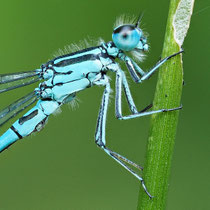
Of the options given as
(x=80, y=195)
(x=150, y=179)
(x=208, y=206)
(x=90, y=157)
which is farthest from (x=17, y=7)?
(x=150, y=179)

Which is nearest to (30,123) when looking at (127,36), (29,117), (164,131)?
(29,117)

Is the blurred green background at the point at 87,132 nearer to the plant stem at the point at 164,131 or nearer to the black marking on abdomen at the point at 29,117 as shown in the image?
the black marking on abdomen at the point at 29,117

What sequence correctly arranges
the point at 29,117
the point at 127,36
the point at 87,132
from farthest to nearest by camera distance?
the point at 87,132 → the point at 29,117 → the point at 127,36

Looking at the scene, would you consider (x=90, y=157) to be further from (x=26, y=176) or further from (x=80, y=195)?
(x=26, y=176)

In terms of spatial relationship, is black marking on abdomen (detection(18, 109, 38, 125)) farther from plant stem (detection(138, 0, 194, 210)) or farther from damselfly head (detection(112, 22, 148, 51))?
plant stem (detection(138, 0, 194, 210))

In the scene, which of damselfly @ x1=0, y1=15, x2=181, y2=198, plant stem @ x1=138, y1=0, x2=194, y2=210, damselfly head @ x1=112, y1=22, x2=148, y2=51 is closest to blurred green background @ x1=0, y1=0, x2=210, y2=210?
damselfly @ x1=0, y1=15, x2=181, y2=198

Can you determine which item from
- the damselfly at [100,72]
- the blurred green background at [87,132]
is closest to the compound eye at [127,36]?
the damselfly at [100,72]

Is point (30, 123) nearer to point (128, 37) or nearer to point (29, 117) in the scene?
point (29, 117)
